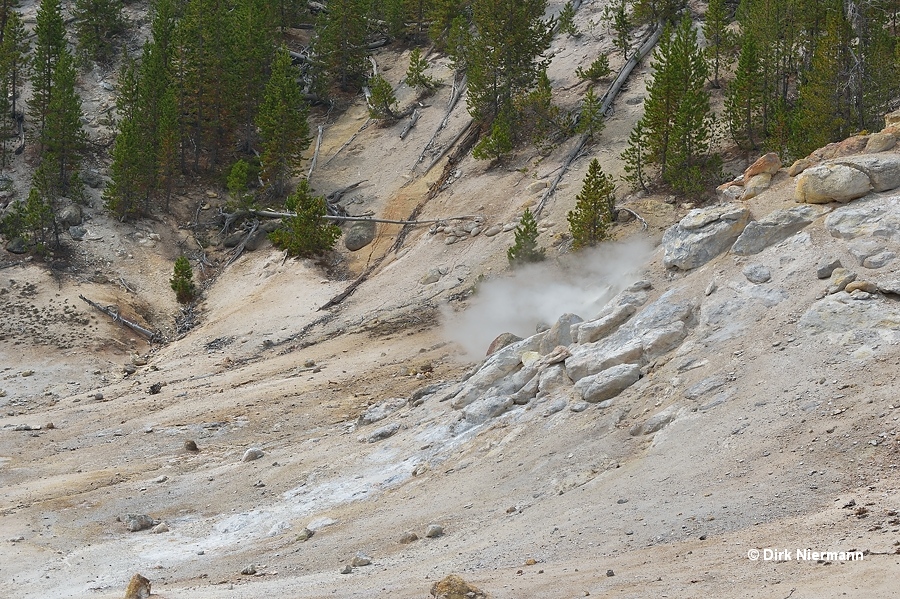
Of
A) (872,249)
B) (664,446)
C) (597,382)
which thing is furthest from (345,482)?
(872,249)

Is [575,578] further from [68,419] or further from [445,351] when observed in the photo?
[68,419]

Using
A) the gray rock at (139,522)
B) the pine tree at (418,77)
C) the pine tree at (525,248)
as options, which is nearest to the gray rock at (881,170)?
the pine tree at (525,248)

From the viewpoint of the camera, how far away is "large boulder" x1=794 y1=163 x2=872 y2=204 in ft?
59.3

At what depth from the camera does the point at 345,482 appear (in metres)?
17.3

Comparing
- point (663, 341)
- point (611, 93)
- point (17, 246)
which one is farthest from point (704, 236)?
point (17, 246)

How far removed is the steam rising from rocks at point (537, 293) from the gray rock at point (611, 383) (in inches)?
261

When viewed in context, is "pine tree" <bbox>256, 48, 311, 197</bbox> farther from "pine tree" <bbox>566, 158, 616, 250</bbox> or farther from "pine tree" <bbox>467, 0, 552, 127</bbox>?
"pine tree" <bbox>566, 158, 616, 250</bbox>

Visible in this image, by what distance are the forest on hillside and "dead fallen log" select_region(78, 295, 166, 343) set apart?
5271 mm

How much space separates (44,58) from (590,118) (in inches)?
1020

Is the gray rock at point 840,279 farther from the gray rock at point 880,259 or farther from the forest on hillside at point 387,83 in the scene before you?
the forest on hillside at point 387,83

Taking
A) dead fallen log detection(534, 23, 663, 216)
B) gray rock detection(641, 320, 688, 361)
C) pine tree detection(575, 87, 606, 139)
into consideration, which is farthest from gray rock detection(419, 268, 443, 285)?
gray rock detection(641, 320, 688, 361)

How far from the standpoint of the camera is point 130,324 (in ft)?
114

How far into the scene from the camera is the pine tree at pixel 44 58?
43.1 m

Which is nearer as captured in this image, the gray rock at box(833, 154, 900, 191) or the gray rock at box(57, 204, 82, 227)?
the gray rock at box(833, 154, 900, 191)
